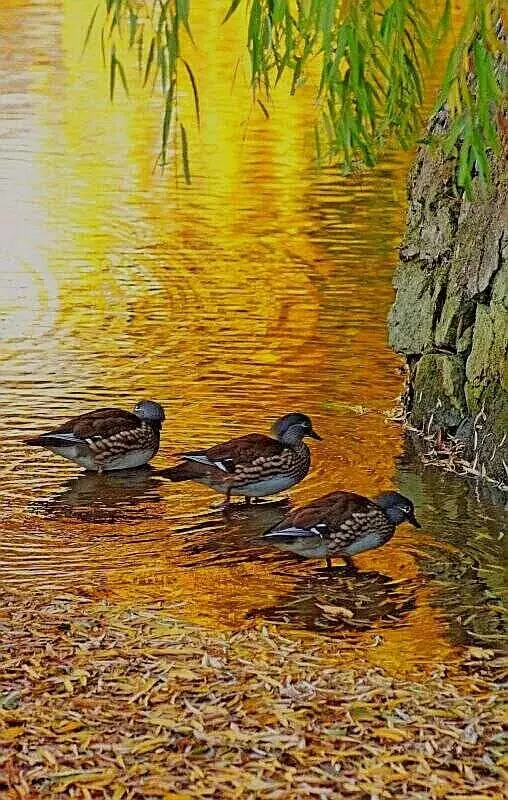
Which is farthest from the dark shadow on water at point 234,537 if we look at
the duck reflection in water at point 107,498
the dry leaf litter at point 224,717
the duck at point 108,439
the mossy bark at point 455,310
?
the mossy bark at point 455,310

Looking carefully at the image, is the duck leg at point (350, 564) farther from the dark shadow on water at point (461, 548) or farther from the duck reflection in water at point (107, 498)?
the duck reflection in water at point (107, 498)

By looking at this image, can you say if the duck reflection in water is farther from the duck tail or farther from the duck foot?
the duck foot

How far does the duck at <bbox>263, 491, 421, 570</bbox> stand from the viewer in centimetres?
774

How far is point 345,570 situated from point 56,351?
15.4 ft

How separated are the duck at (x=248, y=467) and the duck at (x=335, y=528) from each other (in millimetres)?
994

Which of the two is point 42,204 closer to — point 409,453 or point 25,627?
point 409,453

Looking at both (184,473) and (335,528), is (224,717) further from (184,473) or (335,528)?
(184,473)

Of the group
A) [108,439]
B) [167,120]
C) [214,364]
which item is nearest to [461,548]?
[108,439]

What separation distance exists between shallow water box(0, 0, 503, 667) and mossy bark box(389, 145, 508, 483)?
39 cm

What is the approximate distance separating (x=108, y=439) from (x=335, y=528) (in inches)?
85.9

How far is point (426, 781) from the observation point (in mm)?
5586

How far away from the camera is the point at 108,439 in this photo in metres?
9.48

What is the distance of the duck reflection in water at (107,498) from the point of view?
8812 mm

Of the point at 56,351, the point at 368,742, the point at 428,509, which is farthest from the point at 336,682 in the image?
the point at 56,351
